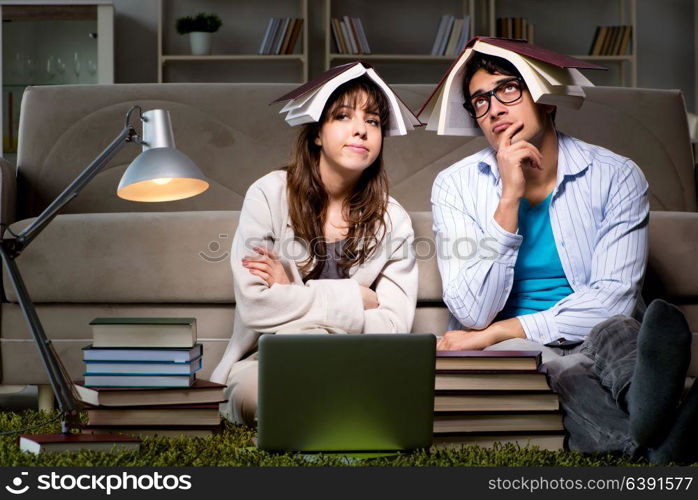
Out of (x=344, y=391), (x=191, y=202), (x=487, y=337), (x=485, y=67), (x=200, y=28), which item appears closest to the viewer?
(x=344, y=391)

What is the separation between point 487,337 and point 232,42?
3.86 meters

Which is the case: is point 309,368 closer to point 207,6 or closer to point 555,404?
point 555,404

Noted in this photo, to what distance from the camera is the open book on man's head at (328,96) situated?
1774 millimetres

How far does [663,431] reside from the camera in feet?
4.13

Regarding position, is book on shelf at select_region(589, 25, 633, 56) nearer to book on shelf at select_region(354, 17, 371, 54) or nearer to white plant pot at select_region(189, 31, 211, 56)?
book on shelf at select_region(354, 17, 371, 54)

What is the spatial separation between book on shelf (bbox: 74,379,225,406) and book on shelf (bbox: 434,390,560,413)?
394mm

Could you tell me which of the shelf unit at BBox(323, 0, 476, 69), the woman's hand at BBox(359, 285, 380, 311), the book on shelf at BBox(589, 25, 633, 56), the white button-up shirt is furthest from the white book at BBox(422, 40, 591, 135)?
the book on shelf at BBox(589, 25, 633, 56)

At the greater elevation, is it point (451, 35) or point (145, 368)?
point (451, 35)

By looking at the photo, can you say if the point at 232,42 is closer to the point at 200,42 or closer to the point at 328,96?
the point at 200,42

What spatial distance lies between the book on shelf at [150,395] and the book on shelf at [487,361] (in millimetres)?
395

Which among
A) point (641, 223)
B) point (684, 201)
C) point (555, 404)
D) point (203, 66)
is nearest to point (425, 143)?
point (684, 201)

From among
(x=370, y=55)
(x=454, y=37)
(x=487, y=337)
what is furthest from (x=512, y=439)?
(x=454, y=37)

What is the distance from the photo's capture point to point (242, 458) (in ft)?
4.22

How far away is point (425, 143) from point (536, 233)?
97 centimetres
